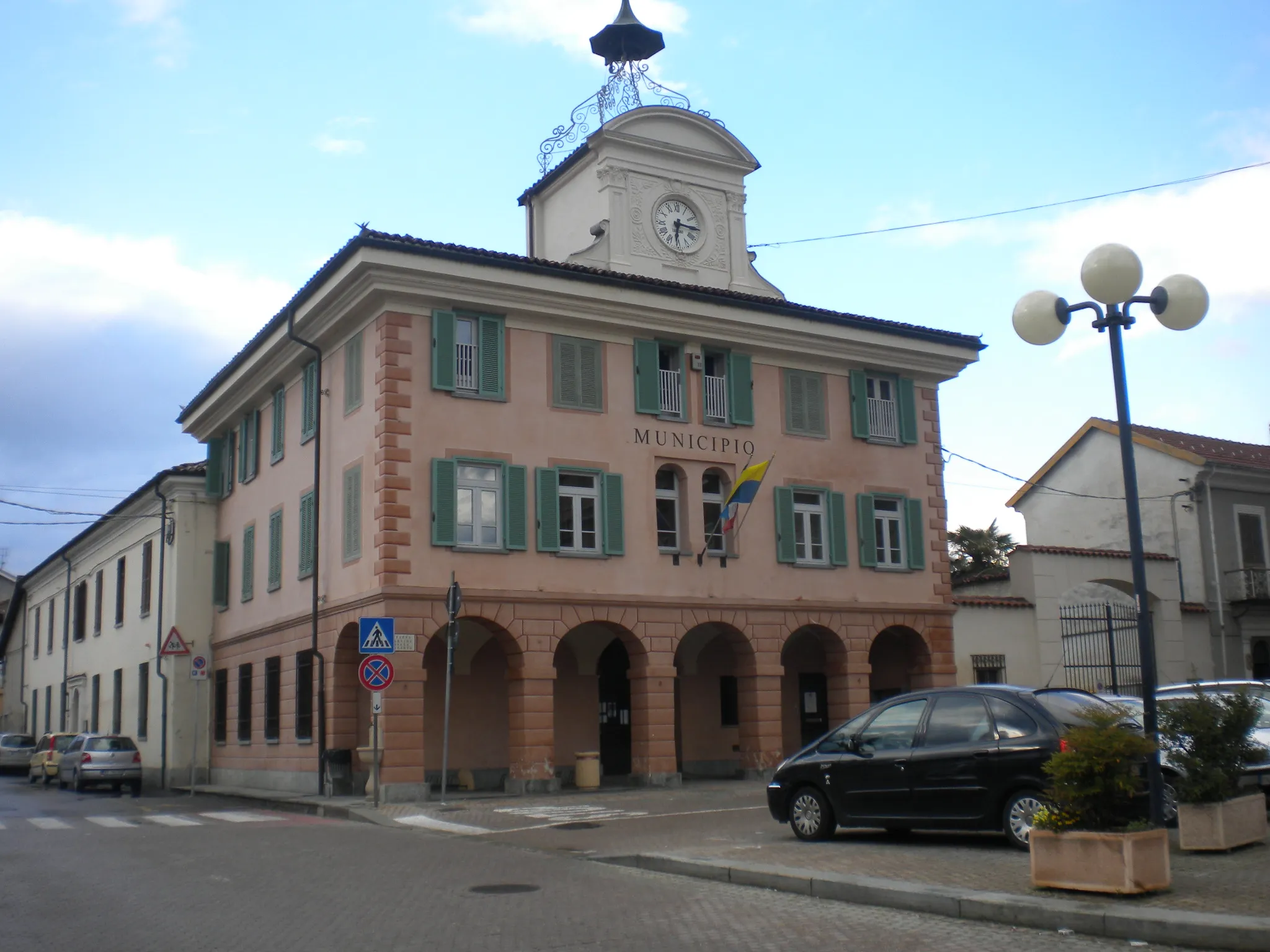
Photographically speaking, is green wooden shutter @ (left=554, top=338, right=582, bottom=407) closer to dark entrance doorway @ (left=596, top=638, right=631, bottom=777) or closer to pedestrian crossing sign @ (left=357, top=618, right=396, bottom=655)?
dark entrance doorway @ (left=596, top=638, right=631, bottom=777)

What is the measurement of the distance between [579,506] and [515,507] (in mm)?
1451

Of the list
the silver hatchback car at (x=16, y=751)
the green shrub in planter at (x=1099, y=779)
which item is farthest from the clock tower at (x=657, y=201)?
the silver hatchback car at (x=16, y=751)

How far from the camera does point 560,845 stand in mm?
14906

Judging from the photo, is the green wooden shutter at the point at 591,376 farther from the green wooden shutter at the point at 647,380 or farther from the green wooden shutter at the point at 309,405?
the green wooden shutter at the point at 309,405

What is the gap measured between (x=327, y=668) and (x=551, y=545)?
477cm

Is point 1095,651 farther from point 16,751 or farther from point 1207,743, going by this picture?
point 16,751

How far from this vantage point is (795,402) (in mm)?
27516

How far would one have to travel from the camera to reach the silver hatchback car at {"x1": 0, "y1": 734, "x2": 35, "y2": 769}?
4391 cm

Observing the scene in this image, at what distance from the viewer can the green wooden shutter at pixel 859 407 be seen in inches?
1110

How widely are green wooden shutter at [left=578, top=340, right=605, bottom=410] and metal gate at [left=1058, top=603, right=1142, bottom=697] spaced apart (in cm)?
1246

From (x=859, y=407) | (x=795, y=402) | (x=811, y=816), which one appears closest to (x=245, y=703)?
(x=795, y=402)

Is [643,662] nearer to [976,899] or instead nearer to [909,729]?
[909,729]

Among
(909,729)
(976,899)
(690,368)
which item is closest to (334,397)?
(690,368)

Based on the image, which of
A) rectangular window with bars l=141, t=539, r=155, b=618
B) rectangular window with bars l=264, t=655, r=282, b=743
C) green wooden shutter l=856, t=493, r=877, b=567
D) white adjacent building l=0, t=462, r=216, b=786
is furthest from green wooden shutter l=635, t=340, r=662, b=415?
rectangular window with bars l=141, t=539, r=155, b=618
